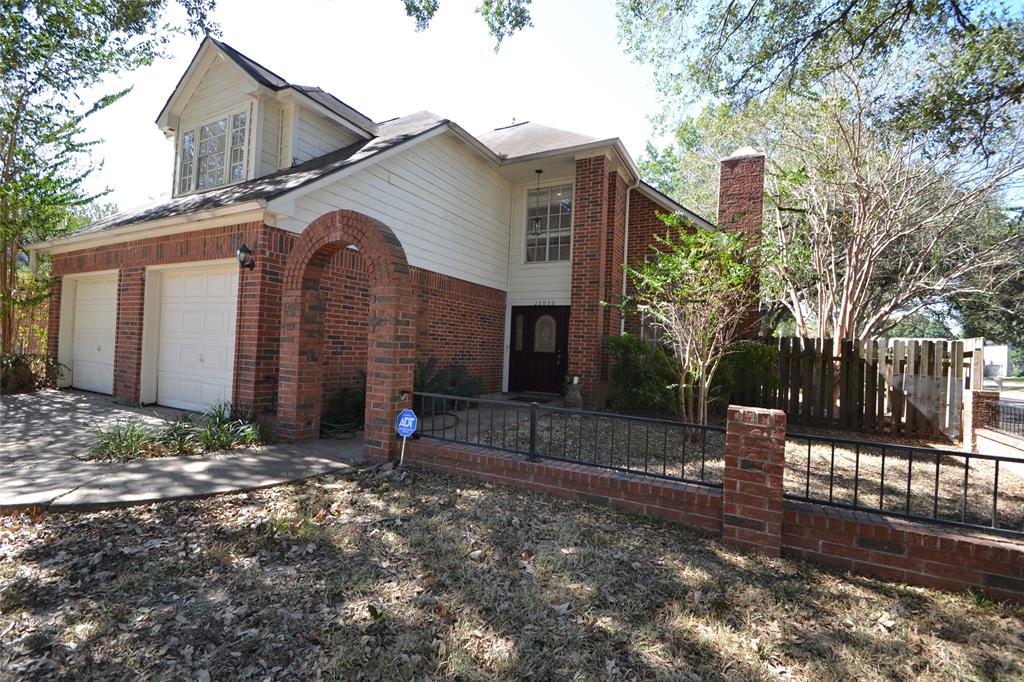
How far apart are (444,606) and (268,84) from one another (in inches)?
342

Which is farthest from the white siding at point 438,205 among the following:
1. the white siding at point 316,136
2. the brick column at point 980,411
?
the brick column at point 980,411

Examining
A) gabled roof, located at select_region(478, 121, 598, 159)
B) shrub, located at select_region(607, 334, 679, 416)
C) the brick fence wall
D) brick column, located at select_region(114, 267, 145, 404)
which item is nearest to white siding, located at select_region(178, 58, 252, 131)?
brick column, located at select_region(114, 267, 145, 404)

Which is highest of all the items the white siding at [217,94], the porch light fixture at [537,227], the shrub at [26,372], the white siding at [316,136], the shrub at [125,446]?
the white siding at [217,94]

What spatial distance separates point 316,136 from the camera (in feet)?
28.5

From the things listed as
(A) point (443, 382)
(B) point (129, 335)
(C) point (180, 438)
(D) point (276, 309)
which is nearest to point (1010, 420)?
(A) point (443, 382)

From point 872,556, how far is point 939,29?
6.20 metres

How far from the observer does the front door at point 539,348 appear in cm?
1048

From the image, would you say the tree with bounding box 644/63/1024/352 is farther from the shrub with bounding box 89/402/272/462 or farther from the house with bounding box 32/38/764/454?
the shrub with bounding box 89/402/272/462

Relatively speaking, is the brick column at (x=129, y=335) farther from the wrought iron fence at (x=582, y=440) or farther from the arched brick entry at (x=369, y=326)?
the wrought iron fence at (x=582, y=440)

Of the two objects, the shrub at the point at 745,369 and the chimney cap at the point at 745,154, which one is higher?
the chimney cap at the point at 745,154

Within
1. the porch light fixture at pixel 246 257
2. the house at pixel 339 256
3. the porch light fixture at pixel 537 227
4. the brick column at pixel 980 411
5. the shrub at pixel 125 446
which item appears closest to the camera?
the shrub at pixel 125 446

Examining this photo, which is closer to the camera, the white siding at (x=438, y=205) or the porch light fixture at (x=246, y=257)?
the porch light fixture at (x=246, y=257)

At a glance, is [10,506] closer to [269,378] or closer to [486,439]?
[269,378]

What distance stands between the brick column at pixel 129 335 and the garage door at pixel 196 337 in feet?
1.00
